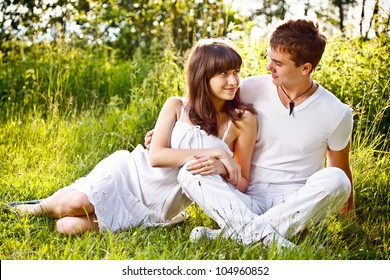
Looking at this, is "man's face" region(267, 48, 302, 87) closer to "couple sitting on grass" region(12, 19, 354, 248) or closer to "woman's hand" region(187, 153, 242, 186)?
"couple sitting on grass" region(12, 19, 354, 248)

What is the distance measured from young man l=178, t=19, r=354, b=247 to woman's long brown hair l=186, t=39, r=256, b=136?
6.1 inches

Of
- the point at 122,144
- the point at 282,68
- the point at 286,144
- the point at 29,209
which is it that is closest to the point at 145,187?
the point at 29,209

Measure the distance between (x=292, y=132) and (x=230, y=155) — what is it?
34 cm

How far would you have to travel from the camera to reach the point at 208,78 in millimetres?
2920

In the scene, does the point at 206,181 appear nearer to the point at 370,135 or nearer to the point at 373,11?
the point at 370,135

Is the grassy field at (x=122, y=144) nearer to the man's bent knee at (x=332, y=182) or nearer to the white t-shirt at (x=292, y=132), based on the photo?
the man's bent knee at (x=332, y=182)

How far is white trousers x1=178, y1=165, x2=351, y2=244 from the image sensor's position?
2666 mm

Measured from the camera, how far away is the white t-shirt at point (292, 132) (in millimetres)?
2982

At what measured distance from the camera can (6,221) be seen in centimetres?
289

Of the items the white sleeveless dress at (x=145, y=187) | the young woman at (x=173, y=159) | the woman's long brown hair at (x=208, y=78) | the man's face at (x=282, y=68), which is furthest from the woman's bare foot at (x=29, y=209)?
the man's face at (x=282, y=68)

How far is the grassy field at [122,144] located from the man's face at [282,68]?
0.68 meters

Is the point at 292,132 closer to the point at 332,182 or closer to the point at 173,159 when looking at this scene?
the point at 332,182
